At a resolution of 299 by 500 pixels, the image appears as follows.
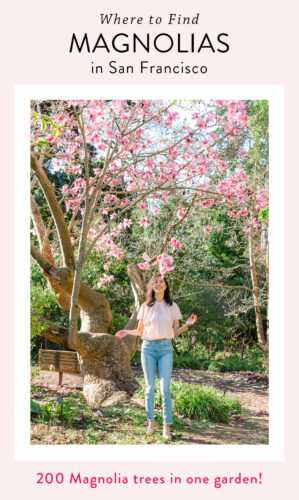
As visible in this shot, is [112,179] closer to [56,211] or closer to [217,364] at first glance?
[56,211]

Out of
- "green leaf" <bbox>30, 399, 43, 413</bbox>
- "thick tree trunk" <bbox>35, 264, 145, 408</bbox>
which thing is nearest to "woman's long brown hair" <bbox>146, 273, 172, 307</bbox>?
"green leaf" <bbox>30, 399, 43, 413</bbox>

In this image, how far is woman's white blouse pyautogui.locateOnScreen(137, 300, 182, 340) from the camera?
3.43m

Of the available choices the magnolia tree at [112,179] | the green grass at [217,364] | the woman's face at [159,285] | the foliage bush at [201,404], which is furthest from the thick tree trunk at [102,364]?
the green grass at [217,364]

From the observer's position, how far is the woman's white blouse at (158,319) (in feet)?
11.2

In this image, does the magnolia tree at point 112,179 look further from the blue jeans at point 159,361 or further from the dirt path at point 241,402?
the blue jeans at point 159,361

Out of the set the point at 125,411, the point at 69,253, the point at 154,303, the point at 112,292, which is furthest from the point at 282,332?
the point at 112,292

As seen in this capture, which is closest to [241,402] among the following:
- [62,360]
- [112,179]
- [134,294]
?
[134,294]

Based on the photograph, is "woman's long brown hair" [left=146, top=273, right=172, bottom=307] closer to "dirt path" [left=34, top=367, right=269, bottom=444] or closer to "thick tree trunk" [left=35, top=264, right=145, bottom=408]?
"dirt path" [left=34, top=367, right=269, bottom=444]

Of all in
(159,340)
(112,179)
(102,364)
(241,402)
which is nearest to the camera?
(159,340)

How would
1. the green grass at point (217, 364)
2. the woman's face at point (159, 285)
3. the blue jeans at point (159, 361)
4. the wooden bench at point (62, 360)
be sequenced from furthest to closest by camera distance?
the green grass at point (217, 364)
the wooden bench at point (62, 360)
the woman's face at point (159, 285)
the blue jeans at point (159, 361)

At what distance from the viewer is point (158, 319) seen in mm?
3471

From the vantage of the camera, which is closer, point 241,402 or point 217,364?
point 241,402

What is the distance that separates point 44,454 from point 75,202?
394 centimetres

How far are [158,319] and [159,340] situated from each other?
0.16 metres
